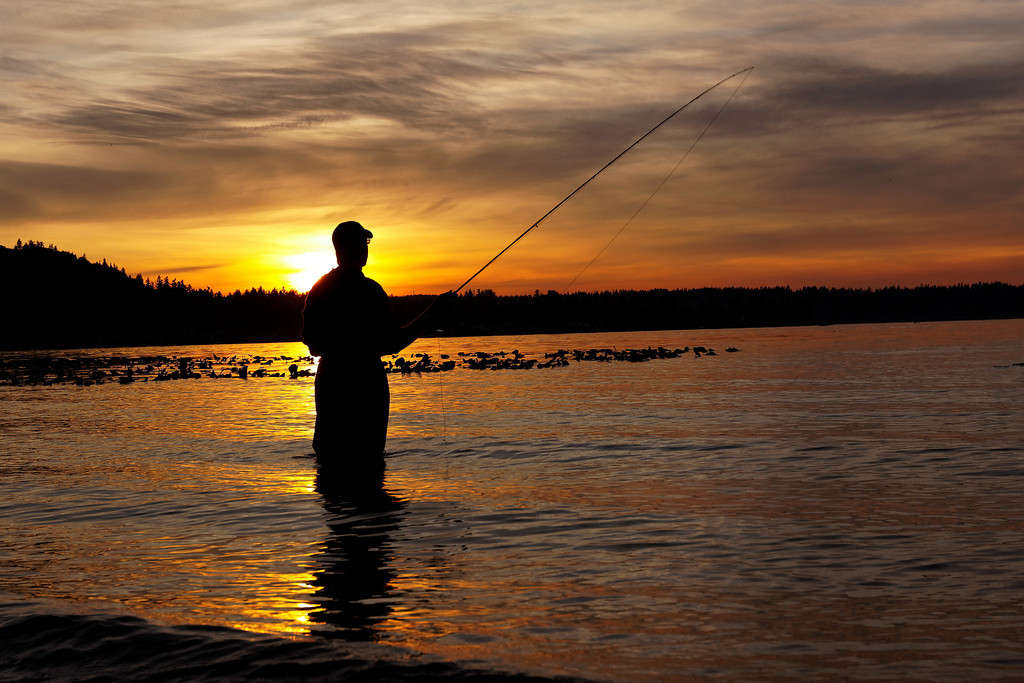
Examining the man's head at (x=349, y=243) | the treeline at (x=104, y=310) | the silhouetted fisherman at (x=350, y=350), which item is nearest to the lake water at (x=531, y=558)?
the silhouetted fisherman at (x=350, y=350)

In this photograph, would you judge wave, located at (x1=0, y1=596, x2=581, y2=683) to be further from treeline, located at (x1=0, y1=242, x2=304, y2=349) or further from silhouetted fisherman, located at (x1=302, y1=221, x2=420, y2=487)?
treeline, located at (x1=0, y1=242, x2=304, y2=349)

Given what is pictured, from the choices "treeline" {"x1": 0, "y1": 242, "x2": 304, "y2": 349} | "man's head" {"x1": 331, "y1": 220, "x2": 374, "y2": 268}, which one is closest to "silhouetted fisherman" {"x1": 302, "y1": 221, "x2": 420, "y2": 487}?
"man's head" {"x1": 331, "y1": 220, "x2": 374, "y2": 268}

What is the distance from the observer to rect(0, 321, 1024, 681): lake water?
189 inches

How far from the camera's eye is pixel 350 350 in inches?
362

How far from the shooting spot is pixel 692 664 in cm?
463

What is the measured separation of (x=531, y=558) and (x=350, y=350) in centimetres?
322

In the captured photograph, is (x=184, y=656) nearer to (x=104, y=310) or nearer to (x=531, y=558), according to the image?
(x=531, y=558)

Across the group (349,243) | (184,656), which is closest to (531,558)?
(184,656)

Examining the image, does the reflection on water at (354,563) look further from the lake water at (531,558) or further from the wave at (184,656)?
the wave at (184,656)

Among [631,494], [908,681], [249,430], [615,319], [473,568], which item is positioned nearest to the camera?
[908,681]

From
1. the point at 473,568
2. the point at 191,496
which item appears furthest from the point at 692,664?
the point at 191,496

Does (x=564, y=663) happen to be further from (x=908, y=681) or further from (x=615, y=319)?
(x=615, y=319)

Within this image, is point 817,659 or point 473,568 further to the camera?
point 473,568

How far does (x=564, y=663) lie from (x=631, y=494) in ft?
17.1
